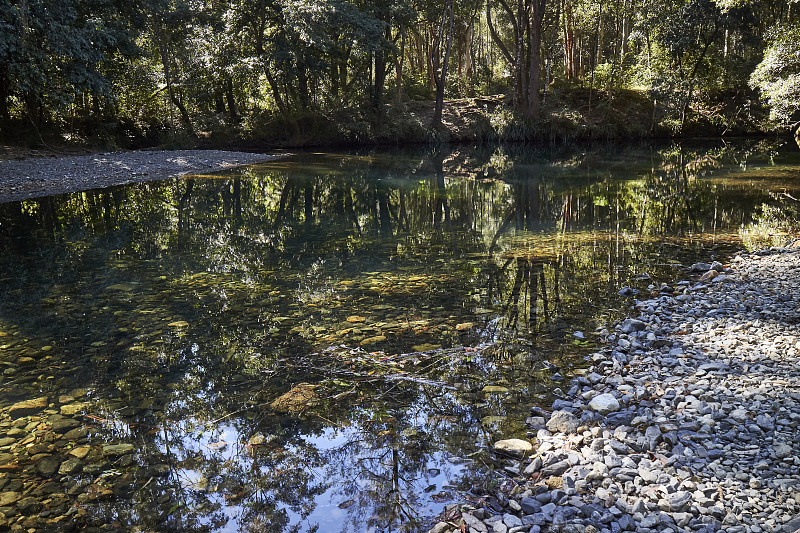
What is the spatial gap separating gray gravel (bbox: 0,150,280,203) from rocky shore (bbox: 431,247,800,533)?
54.7ft

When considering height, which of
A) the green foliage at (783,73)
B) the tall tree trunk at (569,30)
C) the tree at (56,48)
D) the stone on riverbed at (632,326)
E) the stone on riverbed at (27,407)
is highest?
the tall tree trunk at (569,30)

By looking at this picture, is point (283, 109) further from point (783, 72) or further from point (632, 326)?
point (632, 326)

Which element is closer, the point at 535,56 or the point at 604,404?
the point at 604,404

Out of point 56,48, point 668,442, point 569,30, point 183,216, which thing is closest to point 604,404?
point 668,442

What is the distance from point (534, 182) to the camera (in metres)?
18.0

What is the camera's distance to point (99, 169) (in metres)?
20.4

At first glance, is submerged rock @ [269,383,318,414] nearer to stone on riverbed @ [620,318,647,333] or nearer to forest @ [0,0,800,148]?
stone on riverbed @ [620,318,647,333]

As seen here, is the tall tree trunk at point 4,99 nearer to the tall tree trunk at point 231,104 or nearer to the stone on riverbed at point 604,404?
the tall tree trunk at point 231,104

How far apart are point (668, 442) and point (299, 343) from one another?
3552mm

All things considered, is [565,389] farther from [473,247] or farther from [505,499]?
[473,247]

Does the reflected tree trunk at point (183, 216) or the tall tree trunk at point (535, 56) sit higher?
the tall tree trunk at point (535, 56)

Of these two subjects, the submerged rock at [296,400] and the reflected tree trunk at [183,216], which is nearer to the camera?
the submerged rock at [296,400]

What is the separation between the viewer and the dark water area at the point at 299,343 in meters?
3.62

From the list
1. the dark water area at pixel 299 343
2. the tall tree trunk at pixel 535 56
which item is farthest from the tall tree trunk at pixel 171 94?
the tall tree trunk at pixel 535 56
